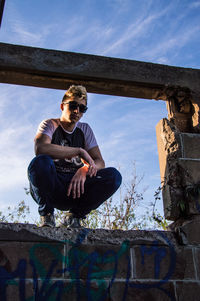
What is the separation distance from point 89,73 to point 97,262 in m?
1.86

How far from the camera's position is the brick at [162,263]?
Result: 2704 mm

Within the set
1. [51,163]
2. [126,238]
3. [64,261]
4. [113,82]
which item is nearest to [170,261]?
[126,238]

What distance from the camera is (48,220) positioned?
9.10 ft

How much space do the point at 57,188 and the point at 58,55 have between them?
1431 millimetres

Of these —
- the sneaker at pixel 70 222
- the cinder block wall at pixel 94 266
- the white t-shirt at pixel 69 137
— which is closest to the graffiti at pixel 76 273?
the cinder block wall at pixel 94 266

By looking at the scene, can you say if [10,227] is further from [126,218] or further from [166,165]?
[126,218]

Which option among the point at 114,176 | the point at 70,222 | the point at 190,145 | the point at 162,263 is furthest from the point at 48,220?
the point at 190,145

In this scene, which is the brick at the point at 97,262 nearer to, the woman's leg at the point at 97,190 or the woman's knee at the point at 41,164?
the woman's leg at the point at 97,190

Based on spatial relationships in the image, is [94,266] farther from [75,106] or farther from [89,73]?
[89,73]

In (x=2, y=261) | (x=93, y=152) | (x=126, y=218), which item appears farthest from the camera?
(x=126, y=218)

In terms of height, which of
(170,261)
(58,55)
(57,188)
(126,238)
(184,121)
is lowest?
(170,261)

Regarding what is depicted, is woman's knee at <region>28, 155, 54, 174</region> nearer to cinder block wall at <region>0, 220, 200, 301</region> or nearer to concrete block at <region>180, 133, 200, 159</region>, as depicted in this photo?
cinder block wall at <region>0, 220, 200, 301</region>

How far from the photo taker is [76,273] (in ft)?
8.45

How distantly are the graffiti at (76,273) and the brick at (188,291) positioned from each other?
0.08m
